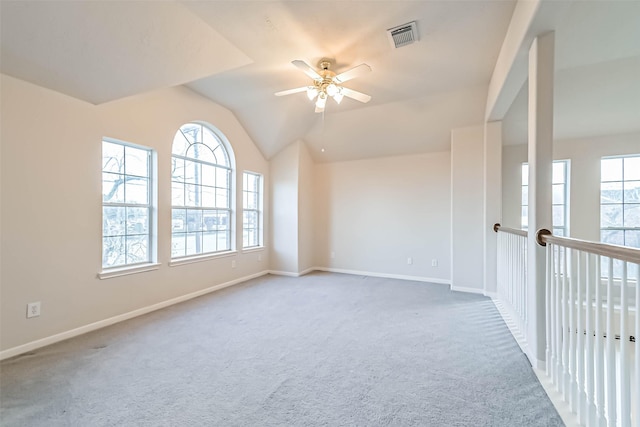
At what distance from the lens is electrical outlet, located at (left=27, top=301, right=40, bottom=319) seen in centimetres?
241

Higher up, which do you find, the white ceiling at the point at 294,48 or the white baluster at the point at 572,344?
the white ceiling at the point at 294,48

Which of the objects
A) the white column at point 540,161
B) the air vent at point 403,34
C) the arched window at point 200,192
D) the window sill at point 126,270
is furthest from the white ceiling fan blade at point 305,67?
the window sill at point 126,270

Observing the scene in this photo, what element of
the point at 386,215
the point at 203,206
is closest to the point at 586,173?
the point at 386,215

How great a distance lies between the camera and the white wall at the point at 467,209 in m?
4.16

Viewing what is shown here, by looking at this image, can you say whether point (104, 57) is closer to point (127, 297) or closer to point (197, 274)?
point (127, 297)

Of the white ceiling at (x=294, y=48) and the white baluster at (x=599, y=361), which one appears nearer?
the white baluster at (x=599, y=361)

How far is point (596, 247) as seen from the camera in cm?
129

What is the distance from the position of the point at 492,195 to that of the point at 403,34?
2.56 m

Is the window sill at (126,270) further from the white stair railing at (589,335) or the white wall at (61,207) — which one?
the white stair railing at (589,335)

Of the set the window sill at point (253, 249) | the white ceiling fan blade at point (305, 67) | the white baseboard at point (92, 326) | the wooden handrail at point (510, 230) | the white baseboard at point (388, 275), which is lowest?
the white baseboard at point (388, 275)

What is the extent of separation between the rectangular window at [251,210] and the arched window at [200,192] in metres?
0.44

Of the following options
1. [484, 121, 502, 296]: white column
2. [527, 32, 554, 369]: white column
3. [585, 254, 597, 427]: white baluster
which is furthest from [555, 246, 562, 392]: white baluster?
[484, 121, 502, 296]: white column

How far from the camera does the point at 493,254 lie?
3941 millimetres

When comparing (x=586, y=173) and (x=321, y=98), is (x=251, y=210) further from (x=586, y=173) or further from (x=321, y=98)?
(x=586, y=173)
